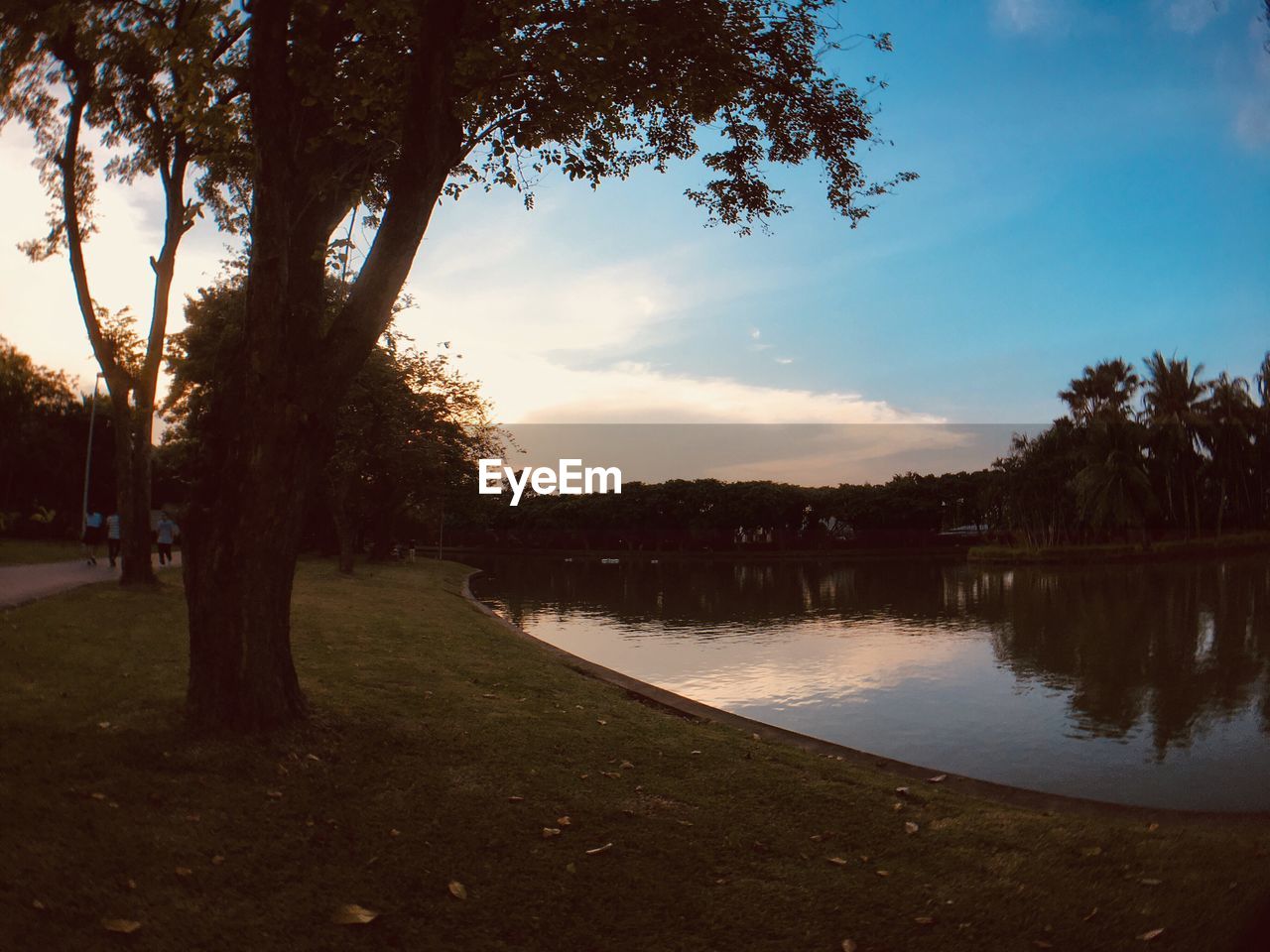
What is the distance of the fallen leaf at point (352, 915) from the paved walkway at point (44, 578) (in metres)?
11.9

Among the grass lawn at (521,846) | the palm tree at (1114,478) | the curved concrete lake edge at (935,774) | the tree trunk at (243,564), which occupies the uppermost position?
the palm tree at (1114,478)

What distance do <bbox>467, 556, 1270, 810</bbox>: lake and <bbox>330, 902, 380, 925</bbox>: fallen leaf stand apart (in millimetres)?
7366

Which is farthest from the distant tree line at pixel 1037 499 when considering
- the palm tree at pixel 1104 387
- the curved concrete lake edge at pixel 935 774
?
the curved concrete lake edge at pixel 935 774

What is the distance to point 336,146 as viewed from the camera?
321 inches

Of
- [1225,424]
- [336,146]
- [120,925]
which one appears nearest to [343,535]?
[336,146]

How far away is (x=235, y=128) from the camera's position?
27.0 ft

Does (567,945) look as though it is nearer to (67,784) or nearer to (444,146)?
(67,784)

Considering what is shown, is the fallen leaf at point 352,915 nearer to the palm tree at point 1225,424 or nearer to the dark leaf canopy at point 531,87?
the dark leaf canopy at point 531,87

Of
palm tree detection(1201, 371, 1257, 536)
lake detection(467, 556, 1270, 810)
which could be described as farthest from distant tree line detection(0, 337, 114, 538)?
palm tree detection(1201, 371, 1257, 536)

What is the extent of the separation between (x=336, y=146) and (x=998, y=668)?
14672mm

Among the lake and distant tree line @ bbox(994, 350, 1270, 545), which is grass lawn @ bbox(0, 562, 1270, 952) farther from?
distant tree line @ bbox(994, 350, 1270, 545)

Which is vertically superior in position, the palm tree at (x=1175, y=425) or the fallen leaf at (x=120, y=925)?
the palm tree at (x=1175, y=425)

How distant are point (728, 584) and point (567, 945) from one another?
3836 centimetres

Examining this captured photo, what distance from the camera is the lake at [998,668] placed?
1011 cm
